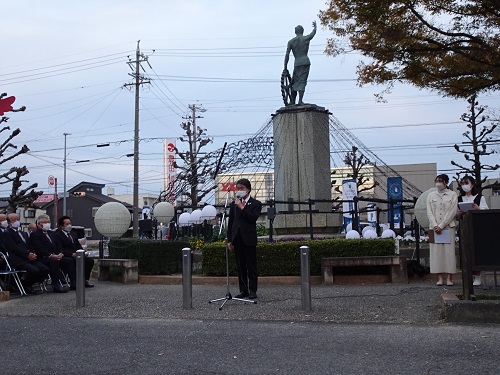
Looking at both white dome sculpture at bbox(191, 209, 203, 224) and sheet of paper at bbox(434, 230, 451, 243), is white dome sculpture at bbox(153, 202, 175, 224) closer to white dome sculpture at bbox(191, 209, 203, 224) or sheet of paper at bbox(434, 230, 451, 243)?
white dome sculpture at bbox(191, 209, 203, 224)

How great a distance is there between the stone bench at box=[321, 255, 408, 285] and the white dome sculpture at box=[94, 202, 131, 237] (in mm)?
8052

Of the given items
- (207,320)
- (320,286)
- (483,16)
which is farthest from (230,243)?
(483,16)

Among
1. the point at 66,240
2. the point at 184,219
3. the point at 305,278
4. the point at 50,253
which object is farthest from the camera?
the point at 184,219

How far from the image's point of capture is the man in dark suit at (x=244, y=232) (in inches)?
351

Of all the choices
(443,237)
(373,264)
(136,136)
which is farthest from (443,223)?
(136,136)

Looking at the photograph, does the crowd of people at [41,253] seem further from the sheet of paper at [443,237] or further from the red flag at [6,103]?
the sheet of paper at [443,237]

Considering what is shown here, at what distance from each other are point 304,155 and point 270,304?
8134 millimetres

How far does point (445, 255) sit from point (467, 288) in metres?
2.65

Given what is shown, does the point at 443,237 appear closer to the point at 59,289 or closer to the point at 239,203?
the point at 239,203

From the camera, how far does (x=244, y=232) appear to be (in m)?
8.92

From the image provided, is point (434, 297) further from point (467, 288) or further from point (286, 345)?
point (286, 345)

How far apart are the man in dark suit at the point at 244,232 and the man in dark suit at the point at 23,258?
4.29 m

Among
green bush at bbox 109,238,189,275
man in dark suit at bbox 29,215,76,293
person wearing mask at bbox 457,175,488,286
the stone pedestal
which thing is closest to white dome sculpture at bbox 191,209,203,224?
the stone pedestal

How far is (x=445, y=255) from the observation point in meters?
9.66
